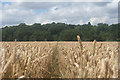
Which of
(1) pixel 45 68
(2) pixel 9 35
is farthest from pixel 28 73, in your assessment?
(2) pixel 9 35

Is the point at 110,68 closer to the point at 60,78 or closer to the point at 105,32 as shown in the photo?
the point at 60,78

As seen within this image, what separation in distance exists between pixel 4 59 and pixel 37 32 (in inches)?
1929

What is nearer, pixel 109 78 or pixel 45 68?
pixel 109 78

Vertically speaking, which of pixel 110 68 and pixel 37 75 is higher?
pixel 110 68

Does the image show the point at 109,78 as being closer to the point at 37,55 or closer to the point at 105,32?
the point at 37,55

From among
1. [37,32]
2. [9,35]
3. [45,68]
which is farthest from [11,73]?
[37,32]

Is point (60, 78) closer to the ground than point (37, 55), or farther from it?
closer to the ground

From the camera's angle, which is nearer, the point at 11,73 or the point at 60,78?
the point at 11,73

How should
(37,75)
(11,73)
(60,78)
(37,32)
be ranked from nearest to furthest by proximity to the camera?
(11,73) → (60,78) → (37,75) → (37,32)

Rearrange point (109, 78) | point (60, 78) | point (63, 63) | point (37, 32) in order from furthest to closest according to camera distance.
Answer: point (37, 32) → point (63, 63) → point (60, 78) → point (109, 78)

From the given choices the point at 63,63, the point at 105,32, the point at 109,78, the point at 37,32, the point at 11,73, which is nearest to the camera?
the point at 109,78

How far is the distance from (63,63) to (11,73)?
753mm

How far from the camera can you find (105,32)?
46.3 meters

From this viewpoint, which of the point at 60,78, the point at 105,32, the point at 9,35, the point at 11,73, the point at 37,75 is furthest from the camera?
the point at 105,32
